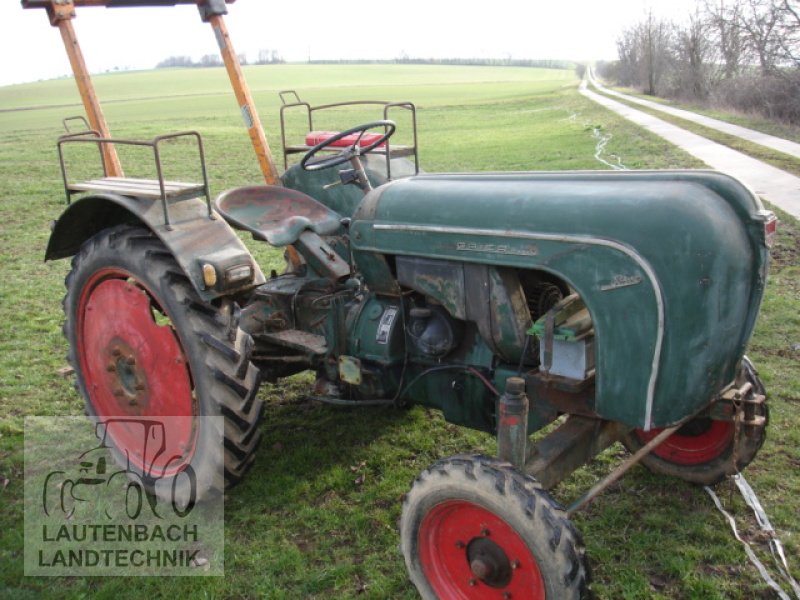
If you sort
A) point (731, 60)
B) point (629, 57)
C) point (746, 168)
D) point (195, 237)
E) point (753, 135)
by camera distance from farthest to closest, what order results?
point (629, 57) → point (731, 60) → point (753, 135) → point (746, 168) → point (195, 237)

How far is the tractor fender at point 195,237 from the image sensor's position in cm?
287

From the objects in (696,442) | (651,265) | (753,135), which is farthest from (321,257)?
(753,135)

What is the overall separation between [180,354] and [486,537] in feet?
4.87

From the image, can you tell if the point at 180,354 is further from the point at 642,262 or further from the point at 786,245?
the point at 786,245

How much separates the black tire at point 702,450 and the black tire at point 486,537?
37.9 inches

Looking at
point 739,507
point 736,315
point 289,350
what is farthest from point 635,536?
point 289,350

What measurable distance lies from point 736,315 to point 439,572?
1284 mm

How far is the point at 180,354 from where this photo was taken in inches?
117

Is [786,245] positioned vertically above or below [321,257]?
below

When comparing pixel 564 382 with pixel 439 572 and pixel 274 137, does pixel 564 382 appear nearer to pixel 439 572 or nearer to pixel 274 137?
pixel 439 572

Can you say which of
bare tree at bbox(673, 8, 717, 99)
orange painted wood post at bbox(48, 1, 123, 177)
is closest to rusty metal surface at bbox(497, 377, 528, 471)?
orange painted wood post at bbox(48, 1, 123, 177)


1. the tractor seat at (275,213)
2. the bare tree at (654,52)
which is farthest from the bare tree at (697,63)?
the tractor seat at (275,213)

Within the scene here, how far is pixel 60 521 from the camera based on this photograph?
120 inches

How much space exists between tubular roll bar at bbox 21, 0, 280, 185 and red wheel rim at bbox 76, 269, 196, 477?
2.69 feet
